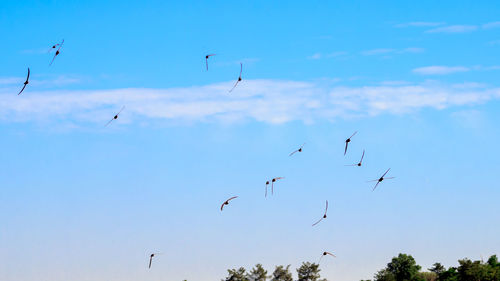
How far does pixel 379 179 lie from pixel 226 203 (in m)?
8.98

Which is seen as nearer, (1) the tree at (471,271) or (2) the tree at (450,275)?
(1) the tree at (471,271)

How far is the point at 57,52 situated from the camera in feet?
136

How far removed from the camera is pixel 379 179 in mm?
43062

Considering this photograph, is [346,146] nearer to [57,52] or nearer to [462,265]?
[57,52]

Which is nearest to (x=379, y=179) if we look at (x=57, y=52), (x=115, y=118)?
(x=115, y=118)

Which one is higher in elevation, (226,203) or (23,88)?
(23,88)

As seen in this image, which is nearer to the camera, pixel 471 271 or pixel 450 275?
pixel 471 271

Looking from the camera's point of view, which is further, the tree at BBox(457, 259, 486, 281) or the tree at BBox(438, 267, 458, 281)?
the tree at BBox(438, 267, 458, 281)

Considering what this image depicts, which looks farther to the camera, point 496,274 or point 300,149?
point 496,274

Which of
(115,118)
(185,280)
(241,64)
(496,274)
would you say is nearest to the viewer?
(241,64)

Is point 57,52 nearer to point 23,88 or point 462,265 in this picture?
point 23,88

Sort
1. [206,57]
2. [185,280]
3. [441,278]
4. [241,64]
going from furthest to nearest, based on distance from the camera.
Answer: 1. [185,280]
2. [441,278]
3. [206,57]
4. [241,64]

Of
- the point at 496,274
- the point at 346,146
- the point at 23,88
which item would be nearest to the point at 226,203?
the point at 346,146

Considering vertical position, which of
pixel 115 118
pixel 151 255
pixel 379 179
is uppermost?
pixel 115 118
